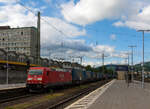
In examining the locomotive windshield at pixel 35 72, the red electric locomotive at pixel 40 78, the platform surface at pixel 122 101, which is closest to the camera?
the platform surface at pixel 122 101

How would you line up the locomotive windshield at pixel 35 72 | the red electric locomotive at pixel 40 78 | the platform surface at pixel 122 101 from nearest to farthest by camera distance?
the platform surface at pixel 122 101 → the red electric locomotive at pixel 40 78 → the locomotive windshield at pixel 35 72

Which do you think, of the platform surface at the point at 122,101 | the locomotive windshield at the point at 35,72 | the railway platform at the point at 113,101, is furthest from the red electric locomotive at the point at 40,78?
the platform surface at the point at 122,101

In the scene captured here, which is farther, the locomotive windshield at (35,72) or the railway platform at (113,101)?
the locomotive windshield at (35,72)

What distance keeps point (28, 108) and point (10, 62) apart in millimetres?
30643

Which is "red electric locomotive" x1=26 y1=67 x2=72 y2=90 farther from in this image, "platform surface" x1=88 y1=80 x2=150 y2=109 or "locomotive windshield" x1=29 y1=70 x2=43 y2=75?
"platform surface" x1=88 y1=80 x2=150 y2=109

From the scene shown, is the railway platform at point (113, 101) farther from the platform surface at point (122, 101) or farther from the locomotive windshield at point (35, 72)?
the locomotive windshield at point (35, 72)

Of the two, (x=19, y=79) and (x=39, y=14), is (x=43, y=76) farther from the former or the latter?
(x=19, y=79)

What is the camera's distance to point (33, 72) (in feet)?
75.0

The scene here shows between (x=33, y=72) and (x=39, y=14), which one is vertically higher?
(x=39, y=14)

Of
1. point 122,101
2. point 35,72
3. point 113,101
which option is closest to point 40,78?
point 35,72

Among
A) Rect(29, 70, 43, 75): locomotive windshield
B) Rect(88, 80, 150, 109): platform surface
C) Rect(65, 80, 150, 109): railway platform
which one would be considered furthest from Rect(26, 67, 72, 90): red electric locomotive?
Rect(88, 80, 150, 109): platform surface

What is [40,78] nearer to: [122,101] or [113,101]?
[113,101]

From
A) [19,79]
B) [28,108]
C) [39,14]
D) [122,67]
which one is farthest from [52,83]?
[122,67]

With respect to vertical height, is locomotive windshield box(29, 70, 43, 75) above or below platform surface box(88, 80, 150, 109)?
above
